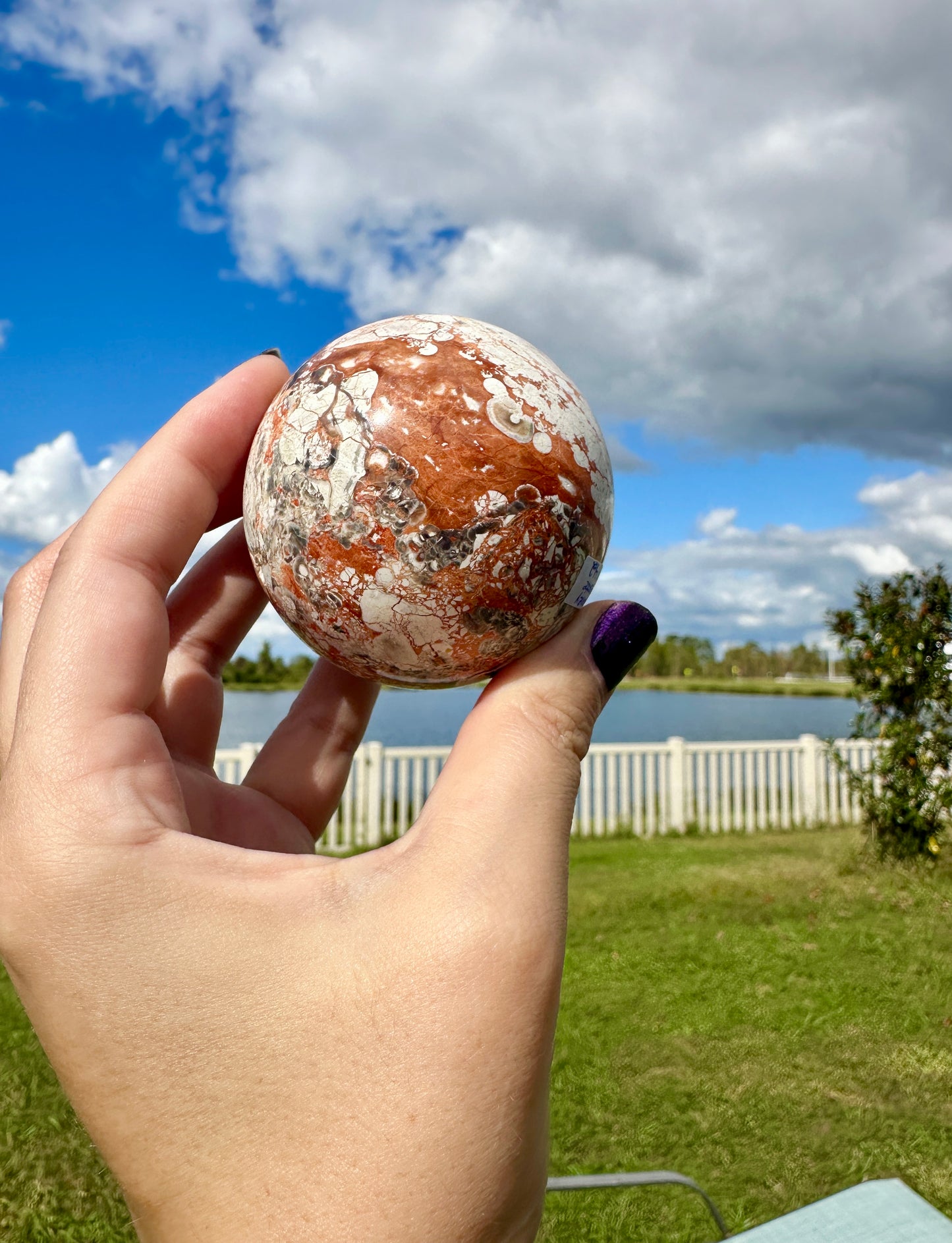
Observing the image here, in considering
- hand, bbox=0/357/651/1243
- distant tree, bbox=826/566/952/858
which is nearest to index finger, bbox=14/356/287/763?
hand, bbox=0/357/651/1243

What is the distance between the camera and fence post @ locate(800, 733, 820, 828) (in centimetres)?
1273

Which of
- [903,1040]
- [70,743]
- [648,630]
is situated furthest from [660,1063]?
[70,743]

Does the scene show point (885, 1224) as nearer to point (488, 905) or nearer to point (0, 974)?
point (488, 905)

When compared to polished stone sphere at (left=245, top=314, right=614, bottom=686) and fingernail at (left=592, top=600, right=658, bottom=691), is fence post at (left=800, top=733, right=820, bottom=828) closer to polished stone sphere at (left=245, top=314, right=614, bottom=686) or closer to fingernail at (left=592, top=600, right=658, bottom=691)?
fingernail at (left=592, top=600, right=658, bottom=691)

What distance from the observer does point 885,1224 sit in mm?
2963

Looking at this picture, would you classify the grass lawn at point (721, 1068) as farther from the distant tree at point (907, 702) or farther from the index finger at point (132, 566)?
the index finger at point (132, 566)

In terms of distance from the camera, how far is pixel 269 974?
1.44 m

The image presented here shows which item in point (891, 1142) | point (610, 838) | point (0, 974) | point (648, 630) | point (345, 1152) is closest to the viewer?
point (345, 1152)

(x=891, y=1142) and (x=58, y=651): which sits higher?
(x=58, y=651)

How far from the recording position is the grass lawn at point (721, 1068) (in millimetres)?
4148

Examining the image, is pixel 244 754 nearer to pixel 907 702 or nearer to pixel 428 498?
pixel 907 702

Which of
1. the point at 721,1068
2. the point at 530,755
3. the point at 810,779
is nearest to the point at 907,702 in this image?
the point at 810,779

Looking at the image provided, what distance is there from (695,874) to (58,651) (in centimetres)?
882

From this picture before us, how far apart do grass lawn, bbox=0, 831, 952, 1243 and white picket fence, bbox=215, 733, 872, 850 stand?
3.67 metres
